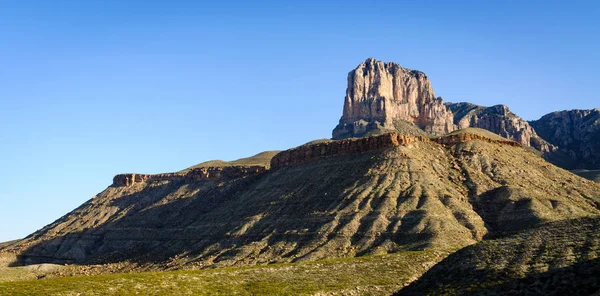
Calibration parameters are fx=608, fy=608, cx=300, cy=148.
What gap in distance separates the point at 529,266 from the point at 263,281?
87.3 ft

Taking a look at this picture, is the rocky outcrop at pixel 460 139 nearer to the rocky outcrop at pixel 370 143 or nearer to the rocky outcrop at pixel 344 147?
the rocky outcrop at pixel 370 143

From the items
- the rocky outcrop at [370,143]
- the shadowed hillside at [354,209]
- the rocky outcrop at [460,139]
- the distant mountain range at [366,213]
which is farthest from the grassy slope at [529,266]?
the rocky outcrop at [460,139]

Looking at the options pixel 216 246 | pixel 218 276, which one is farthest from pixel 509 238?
pixel 216 246

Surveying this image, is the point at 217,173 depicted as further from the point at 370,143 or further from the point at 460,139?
the point at 460,139

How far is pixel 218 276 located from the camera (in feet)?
211

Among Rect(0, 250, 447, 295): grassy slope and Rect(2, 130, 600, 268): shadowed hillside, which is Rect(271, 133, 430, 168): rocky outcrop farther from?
Rect(0, 250, 447, 295): grassy slope

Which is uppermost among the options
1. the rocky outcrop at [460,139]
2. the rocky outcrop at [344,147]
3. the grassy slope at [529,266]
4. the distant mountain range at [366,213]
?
the rocky outcrop at [344,147]

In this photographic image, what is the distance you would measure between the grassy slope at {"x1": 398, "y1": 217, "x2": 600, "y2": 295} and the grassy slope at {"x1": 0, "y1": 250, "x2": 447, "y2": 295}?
661 centimetres

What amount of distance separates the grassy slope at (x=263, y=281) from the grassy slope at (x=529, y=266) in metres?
6.61

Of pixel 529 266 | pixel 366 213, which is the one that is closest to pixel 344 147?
pixel 366 213

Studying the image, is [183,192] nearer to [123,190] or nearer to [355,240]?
[123,190]

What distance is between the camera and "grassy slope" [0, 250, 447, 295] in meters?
56.2

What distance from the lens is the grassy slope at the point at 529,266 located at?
44719 millimetres

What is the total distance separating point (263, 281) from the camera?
2496 inches
